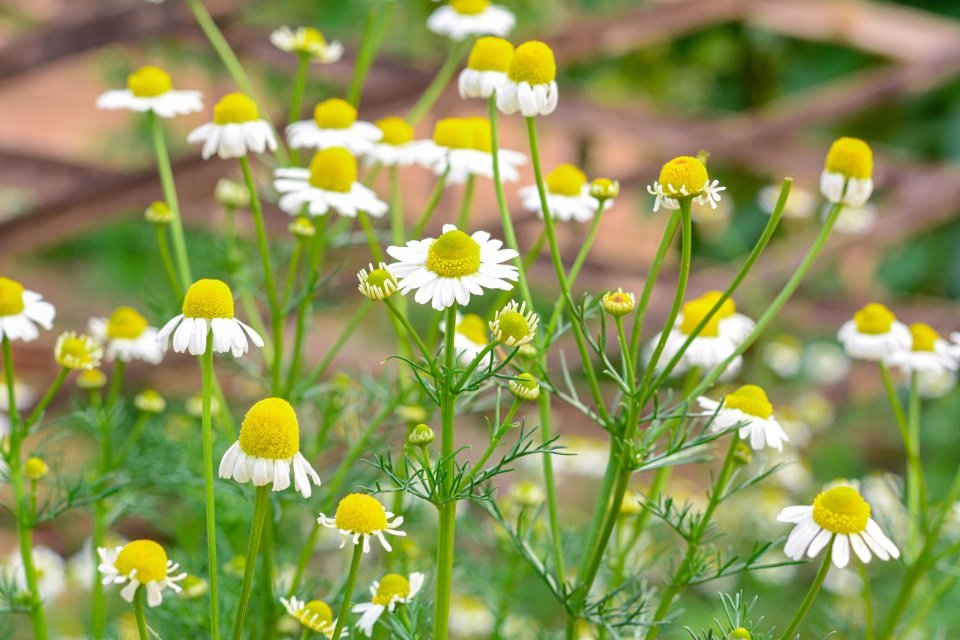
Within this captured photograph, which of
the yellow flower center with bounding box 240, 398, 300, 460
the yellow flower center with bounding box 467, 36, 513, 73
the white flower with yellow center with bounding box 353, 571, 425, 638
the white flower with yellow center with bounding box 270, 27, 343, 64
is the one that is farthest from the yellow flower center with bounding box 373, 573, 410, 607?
the white flower with yellow center with bounding box 270, 27, 343, 64

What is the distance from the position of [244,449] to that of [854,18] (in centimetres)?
202

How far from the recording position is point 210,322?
521 mm

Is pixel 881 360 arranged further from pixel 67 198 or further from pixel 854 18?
pixel 854 18

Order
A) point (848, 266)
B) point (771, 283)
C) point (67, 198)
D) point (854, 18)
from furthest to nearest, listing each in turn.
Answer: point (854, 18)
point (848, 266)
point (771, 283)
point (67, 198)

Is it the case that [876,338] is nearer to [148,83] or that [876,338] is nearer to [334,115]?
[334,115]

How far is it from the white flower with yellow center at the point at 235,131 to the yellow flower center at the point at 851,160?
36 cm

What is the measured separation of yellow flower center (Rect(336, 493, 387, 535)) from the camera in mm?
496

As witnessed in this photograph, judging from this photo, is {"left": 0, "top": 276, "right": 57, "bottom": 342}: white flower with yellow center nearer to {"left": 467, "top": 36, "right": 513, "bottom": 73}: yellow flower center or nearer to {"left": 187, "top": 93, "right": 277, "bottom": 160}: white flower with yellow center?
{"left": 187, "top": 93, "right": 277, "bottom": 160}: white flower with yellow center

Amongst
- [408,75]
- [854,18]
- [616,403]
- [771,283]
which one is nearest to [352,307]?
[408,75]

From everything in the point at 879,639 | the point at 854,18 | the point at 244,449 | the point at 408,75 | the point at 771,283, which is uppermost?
the point at 854,18

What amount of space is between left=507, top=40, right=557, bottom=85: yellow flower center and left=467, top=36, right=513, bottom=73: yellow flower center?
0.20ft

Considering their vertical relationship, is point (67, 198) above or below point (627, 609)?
above

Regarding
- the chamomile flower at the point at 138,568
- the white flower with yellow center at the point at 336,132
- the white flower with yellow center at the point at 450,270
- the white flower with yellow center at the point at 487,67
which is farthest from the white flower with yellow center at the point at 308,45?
the chamomile flower at the point at 138,568

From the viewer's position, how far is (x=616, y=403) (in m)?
0.64
